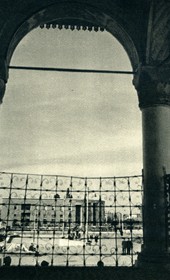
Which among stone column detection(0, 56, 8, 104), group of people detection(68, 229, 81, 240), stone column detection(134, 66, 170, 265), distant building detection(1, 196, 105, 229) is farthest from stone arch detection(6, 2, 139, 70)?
group of people detection(68, 229, 81, 240)

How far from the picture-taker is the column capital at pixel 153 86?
6.45m

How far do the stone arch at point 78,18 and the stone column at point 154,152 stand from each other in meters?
0.77

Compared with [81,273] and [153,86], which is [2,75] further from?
[81,273]

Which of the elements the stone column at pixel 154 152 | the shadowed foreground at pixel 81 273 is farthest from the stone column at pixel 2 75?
the shadowed foreground at pixel 81 273

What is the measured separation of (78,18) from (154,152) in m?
3.98

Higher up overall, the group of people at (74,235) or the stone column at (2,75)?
the stone column at (2,75)

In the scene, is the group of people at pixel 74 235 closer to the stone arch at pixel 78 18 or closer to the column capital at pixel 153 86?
the column capital at pixel 153 86

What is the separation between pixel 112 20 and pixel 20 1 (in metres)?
2.23

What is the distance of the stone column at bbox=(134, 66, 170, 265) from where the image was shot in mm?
5840

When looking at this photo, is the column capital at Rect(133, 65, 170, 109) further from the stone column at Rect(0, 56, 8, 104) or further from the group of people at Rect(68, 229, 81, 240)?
the group of people at Rect(68, 229, 81, 240)

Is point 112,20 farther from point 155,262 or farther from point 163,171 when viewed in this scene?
point 155,262

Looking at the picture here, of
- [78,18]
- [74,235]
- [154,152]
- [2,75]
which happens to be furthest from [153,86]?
[74,235]

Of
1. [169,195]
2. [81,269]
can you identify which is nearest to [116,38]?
[169,195]

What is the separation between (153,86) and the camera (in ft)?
21.3
